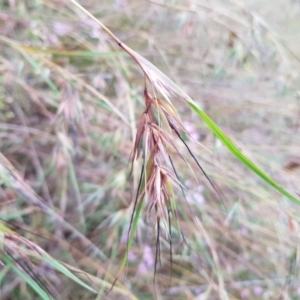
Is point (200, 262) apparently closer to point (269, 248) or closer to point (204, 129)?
point (269, 248)

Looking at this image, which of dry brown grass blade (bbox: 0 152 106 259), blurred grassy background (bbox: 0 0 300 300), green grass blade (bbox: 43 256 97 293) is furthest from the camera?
blurred grassy background (bbox: 0 0 300 300)

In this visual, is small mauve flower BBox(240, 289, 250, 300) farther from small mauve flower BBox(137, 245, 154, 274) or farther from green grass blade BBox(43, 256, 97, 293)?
green grass blade BBox(43, 256, 97, 293)

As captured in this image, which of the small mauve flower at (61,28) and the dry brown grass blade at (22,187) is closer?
the dry brown grass blade at (22,187)

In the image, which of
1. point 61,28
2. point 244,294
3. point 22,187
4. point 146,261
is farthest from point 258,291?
point 61,28

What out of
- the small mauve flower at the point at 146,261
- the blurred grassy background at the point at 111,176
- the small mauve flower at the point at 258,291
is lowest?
the small mauve flower at the point at 258,291

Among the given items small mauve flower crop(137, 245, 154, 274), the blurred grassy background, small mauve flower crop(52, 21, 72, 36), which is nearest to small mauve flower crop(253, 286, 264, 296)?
the blurred grassy background

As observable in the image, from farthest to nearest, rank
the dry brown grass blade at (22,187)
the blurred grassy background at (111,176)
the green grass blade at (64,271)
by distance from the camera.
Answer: the blurred grassy background at (111,176) → the dry brown grass blade at (22,187) → the green grass blade at (64,271)

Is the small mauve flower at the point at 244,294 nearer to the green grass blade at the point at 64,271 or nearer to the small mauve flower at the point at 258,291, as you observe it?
the small mauve flower at the point at 258,291

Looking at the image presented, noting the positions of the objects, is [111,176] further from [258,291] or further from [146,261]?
[258,291]

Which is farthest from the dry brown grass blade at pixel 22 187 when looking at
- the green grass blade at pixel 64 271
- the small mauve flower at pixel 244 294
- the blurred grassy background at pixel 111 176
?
the small mauve flower at pixel 244 294

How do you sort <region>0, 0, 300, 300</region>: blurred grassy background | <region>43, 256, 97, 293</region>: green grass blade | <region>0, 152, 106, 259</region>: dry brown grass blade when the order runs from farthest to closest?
<region>0, 0, 300, 300</region>: blurred grassy background → <region>0, 152, 106, 259</region>: dry brown grass blade → <region>43, 256, 97, 293</region>: green grass blade

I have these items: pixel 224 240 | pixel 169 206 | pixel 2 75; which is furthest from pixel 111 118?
pixel 169 206
